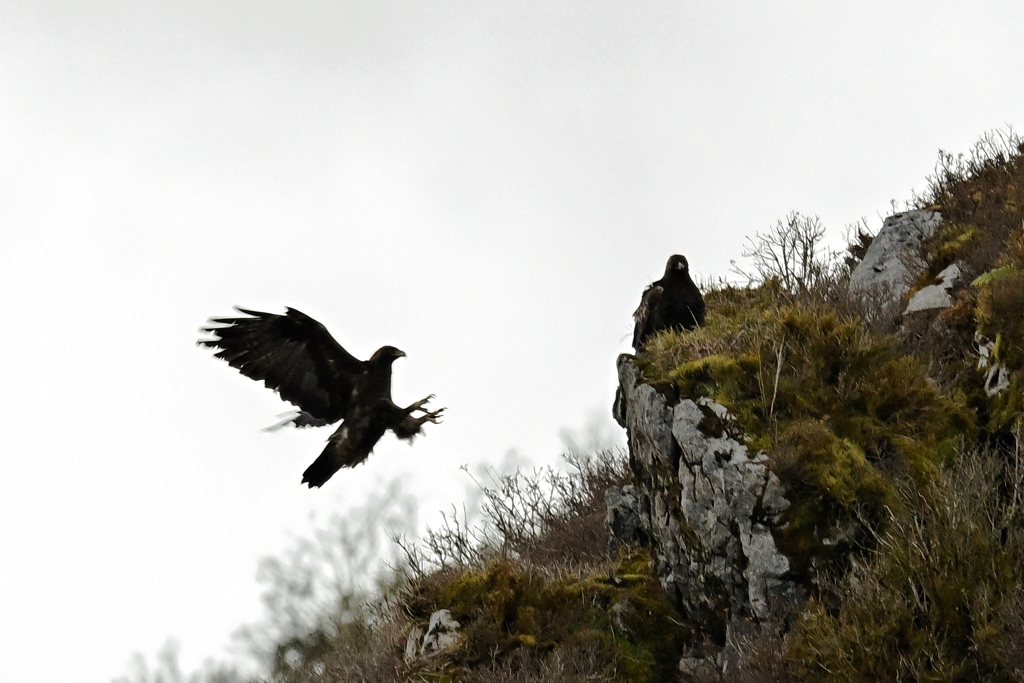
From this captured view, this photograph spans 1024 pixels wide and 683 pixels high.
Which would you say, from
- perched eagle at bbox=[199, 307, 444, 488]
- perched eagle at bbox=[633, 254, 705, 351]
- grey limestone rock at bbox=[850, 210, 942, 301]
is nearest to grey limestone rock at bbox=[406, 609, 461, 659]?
perched eagle at bbox=[199, 307, 444, 488]

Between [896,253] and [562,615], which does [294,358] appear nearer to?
[562,615]

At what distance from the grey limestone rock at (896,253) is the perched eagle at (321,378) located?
32.7 feet

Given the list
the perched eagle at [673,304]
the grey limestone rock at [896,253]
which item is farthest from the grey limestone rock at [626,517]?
the grey limestone rock at [896,253]

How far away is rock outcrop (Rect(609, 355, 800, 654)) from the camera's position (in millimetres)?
10477

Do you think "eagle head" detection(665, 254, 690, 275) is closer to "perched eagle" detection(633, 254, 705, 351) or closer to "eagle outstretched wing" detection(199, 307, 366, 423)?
"perched eagle" detection(633, 254, 705, 351)

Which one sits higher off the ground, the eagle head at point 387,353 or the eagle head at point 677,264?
the eagle head at point 677,264

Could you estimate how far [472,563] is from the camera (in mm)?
14984

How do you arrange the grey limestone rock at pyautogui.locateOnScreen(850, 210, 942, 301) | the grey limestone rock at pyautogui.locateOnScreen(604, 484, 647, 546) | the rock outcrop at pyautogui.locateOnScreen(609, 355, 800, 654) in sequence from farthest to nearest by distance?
the grey limestone rock at pyautogui.locateOnScreen(850, 210, 942, 301), the grey limestone rock at pyautogui.locateOnScreen(604, 484, 647, 546), the rock outcrop at pyautogui.locateOnScreen(609, 355, 800, 654)

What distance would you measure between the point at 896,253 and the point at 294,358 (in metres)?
11.9

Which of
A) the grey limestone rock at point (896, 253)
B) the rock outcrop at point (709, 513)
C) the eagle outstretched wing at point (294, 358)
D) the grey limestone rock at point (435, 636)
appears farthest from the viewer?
the grey limestone rock at point (896, 253)

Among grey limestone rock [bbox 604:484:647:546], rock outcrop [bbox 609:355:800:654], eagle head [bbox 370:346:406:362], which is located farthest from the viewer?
grey limestone rock [bbox 604:484:647:546]

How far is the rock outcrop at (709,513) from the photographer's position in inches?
412

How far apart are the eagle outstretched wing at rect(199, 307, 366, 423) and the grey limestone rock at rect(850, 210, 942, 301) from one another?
1026 centimetres

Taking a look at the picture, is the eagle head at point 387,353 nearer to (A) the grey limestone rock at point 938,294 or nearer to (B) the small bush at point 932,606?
(B) the small bush at point 932,606
